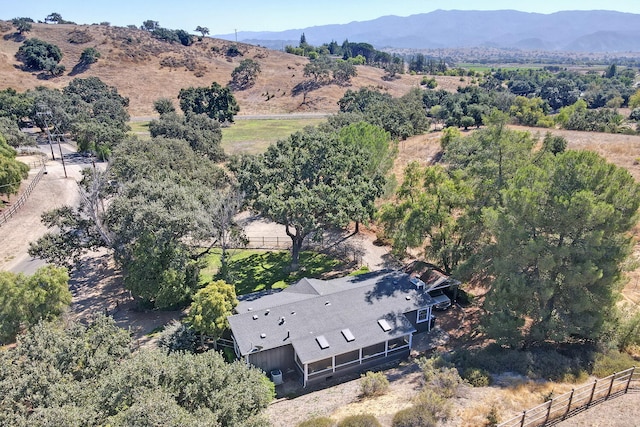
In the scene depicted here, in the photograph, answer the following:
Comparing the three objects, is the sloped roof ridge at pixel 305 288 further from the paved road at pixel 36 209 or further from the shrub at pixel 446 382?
the paved road at pixel 36 209

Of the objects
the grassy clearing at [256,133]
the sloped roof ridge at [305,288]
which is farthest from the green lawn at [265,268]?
the grassy clearing at [256,133]

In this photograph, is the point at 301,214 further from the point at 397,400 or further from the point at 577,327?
the point at 577,327

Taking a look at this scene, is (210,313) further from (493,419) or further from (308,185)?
(493,419)

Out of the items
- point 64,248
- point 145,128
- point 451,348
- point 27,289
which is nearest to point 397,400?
point 451,348

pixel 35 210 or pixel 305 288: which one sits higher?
pixel 35 210

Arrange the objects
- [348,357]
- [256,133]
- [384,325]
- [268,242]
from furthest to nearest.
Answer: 1. [256,133]
2. [268,242]
3. [384,325]
4. [348,357]

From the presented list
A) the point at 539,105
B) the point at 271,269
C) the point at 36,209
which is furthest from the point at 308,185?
the point at 539,105
